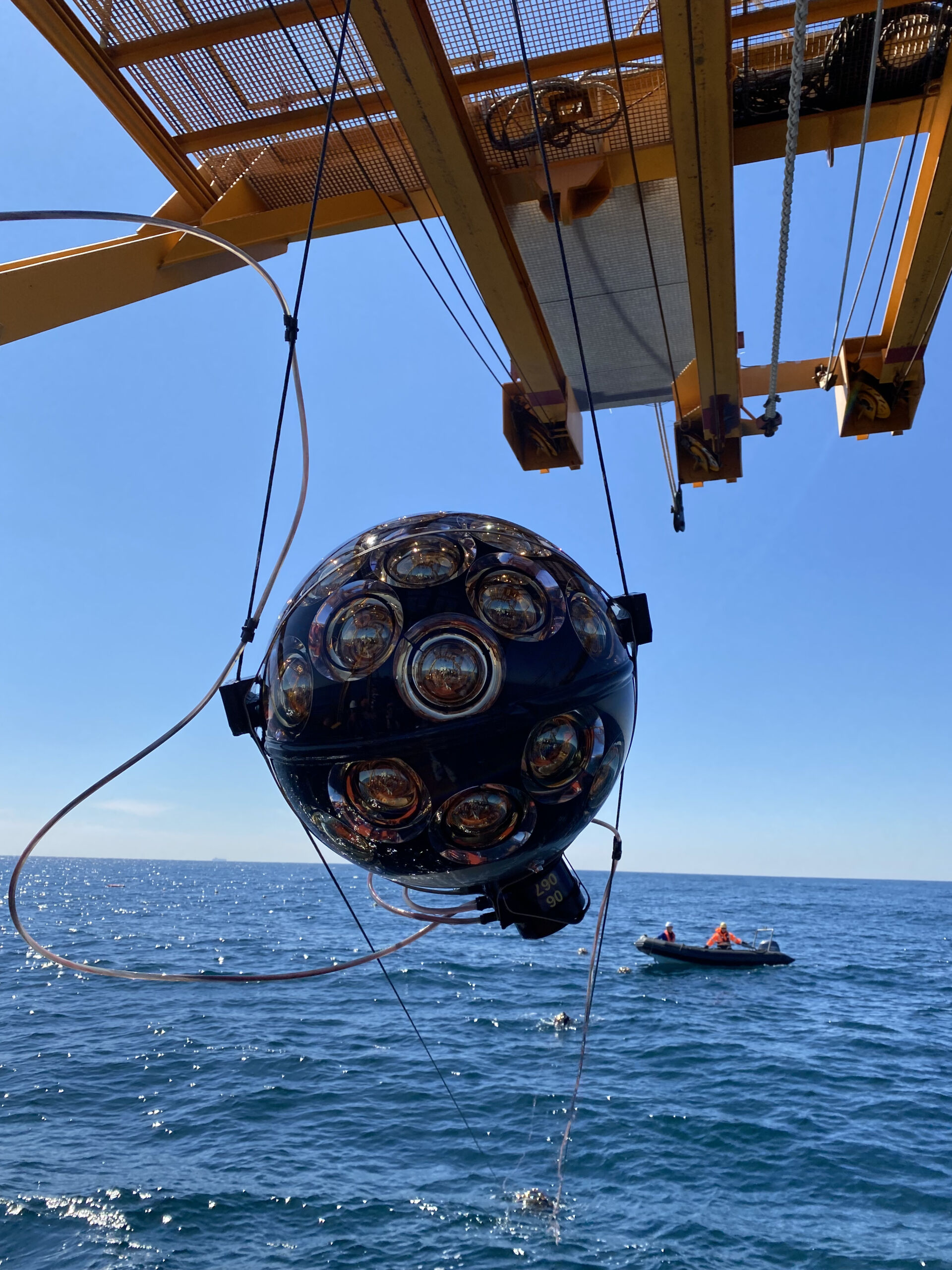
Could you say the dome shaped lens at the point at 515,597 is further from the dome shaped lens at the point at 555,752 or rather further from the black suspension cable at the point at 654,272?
the black suspension cable at the point at 654,272

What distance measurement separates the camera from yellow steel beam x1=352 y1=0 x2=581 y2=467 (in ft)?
12.0

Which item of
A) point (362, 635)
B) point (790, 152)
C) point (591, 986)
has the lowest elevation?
point (591, 986)

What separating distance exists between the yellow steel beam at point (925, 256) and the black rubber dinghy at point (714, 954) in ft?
80.3

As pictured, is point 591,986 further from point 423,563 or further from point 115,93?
→ point 115,93

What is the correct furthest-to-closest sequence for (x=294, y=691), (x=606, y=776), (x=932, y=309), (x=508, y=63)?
(x=932, y=309)
(x=508, y=63)
(x=606, y=776)
(x=294, y=691)

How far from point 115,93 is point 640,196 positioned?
2.94 m

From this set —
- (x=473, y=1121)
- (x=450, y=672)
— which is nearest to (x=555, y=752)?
(x=450, y=672)

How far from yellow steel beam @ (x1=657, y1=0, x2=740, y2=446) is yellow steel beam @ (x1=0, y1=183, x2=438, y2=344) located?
174 cm

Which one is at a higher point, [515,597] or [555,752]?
[515,597]

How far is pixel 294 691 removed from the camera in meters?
2.36

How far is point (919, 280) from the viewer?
517cm

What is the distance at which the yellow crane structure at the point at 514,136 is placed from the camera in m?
4.12

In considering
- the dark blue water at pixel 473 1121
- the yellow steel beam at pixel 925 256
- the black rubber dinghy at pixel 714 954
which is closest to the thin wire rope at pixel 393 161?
the yellow steel beam at pixel 925 256

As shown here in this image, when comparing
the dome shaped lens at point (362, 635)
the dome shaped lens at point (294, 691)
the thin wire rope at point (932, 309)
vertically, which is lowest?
the dome shaped lens at point (294, 691)
